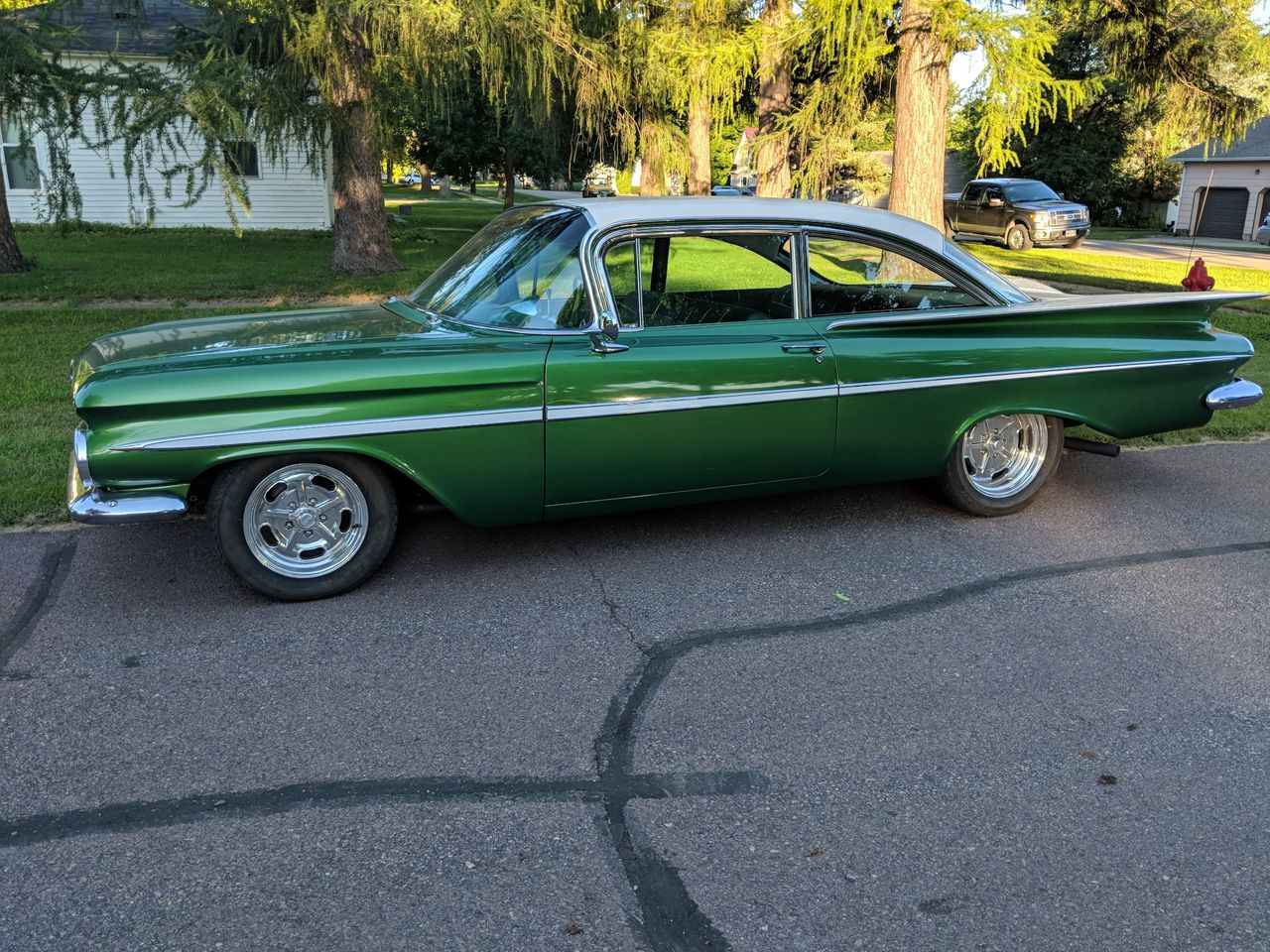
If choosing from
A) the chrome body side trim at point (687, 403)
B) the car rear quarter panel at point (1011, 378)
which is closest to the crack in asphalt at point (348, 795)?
the chrome body side trim at point (687, 403)

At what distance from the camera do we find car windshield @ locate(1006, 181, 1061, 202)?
25250 mm

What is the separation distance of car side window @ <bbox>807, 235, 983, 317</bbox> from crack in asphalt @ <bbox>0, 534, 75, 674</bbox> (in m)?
3.50

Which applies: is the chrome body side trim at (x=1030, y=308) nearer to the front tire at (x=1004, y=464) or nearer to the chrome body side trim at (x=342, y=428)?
the front tire at (x=1004, y=464)

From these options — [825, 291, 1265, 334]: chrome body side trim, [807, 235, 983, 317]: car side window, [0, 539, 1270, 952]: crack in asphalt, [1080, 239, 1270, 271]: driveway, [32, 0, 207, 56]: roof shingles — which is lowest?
[0, 539, 1270, 952]: crack in asphalt

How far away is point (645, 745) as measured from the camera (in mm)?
3164

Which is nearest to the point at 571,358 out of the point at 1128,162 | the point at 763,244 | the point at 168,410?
the point at 763,244

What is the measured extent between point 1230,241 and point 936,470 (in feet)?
103

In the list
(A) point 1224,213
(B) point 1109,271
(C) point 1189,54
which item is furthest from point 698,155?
(A) point 1224,213

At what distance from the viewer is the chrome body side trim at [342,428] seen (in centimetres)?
379

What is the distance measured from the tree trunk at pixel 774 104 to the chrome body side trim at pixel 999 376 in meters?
8.28

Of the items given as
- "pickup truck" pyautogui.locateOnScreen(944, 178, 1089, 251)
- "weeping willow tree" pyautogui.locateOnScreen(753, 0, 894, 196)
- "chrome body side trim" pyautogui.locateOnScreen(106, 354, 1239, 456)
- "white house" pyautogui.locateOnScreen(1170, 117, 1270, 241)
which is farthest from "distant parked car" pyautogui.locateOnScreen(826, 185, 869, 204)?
"chrome body side trim" pyautogui.locateOnScreen(106, 354, 1239, 456)

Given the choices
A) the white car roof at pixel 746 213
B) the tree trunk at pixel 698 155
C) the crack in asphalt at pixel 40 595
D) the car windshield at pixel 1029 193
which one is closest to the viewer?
the crack in asphalt at pixel 40 595

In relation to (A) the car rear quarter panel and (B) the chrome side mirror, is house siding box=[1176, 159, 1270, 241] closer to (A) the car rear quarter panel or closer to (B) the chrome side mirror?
(A) the car rear quarter panel

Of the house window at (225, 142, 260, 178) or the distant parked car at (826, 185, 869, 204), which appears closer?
the house window at (225, 142, 260, 178)
